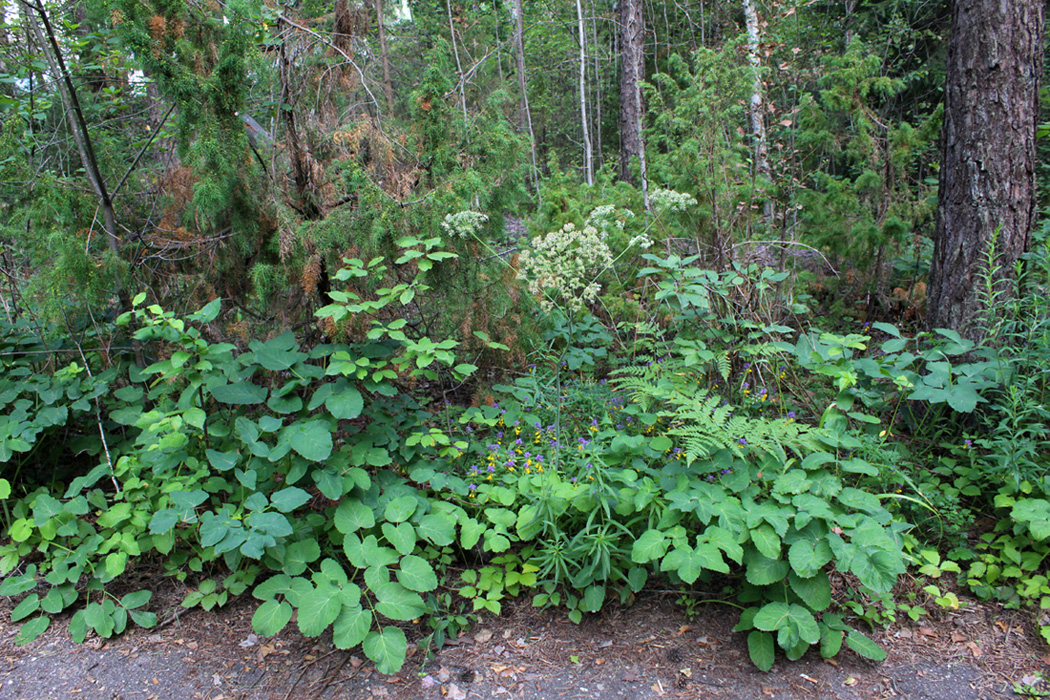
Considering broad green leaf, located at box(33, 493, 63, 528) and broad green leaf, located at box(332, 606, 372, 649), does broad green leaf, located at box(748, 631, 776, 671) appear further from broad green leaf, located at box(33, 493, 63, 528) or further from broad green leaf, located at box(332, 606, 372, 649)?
broad green leaf, located at box(33, 493, 63, 528)

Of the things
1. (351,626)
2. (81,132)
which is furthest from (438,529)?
(81,132)

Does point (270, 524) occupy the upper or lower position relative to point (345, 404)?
lower

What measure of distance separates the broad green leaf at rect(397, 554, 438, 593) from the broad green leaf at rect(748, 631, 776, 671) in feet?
3.68

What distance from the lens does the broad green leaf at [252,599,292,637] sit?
2.00 metres

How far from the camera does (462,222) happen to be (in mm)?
2654

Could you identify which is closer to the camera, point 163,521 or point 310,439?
point 163,521

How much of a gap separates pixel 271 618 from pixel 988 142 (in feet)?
12.9

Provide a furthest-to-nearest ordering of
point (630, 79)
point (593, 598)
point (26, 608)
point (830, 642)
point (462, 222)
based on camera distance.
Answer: point (630, 79) < point (462, 222) < point (26, 608) < point (593, 598) < point (830, 642)

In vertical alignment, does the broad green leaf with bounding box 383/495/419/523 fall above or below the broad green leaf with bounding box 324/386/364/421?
below

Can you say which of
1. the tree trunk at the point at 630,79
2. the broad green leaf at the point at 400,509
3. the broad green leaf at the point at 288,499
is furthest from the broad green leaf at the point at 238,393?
the tree trunk at the point at 630,79

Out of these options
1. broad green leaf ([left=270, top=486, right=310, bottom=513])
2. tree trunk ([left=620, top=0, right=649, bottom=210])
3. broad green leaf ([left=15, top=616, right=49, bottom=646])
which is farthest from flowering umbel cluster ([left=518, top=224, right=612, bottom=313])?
tree trunk ([left=620, top=0, right=649, bottom=210])

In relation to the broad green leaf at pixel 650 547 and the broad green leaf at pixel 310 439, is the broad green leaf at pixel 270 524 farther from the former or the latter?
the broad green leaf at pixel 650 547

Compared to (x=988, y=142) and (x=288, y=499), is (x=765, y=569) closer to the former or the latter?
(x=288, y=499)

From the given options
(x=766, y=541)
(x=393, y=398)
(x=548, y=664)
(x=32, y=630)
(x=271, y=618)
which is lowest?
(x=548, y=664)
